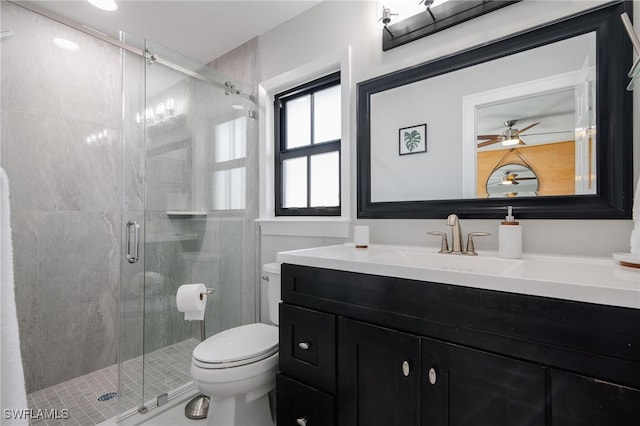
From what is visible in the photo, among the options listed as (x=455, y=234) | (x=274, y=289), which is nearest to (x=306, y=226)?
(x=274, y=289)

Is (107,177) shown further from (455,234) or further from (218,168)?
(455,234)

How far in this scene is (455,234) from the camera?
128cm

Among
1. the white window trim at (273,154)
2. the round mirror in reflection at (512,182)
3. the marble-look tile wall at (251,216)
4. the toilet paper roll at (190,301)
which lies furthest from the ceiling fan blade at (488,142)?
the toilet paper roll at (190,301)

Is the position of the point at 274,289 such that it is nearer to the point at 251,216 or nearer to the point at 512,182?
the point at 251,216

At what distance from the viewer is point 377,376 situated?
39.6 inches

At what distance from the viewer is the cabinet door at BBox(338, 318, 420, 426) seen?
0.93 meters

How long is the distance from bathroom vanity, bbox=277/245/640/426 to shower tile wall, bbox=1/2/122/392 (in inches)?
66.1

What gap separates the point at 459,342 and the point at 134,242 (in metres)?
1.68

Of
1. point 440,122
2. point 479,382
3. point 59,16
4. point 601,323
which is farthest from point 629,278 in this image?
point 59,16

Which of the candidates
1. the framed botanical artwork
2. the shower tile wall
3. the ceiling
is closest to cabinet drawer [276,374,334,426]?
the framed botanical artwork

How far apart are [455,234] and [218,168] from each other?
5.31 feet

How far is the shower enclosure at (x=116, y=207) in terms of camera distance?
5.39 feet

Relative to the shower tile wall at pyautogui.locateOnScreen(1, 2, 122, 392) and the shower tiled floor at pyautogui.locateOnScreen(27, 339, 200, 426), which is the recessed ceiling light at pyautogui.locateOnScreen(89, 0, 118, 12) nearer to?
the shower tile wall at pyautogui.locateOnScreen(1, 2, 122, 392)

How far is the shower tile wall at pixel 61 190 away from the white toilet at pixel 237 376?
4.07 feet
